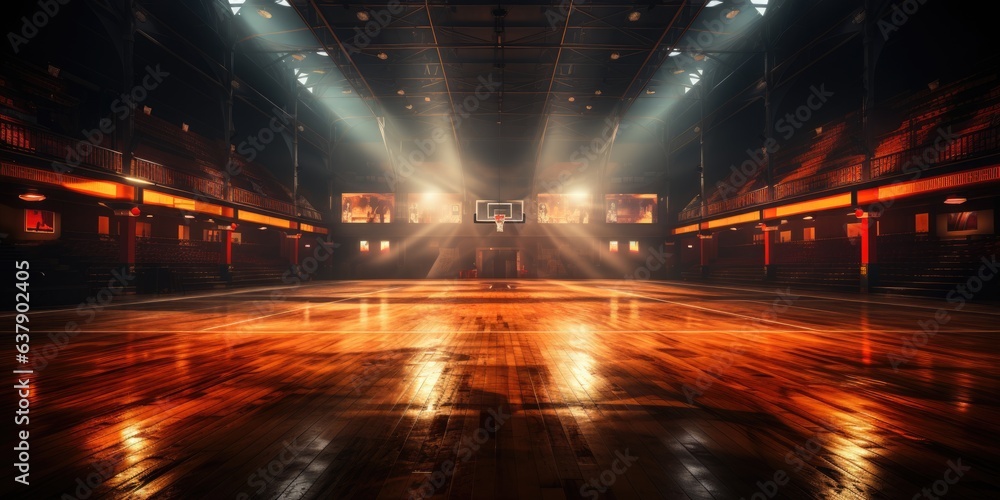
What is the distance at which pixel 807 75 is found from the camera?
19.3 metres

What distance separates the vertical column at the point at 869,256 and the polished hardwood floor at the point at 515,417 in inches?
401

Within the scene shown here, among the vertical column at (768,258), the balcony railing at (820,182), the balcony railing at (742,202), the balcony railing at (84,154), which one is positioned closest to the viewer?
the balcony railing at (84,154)

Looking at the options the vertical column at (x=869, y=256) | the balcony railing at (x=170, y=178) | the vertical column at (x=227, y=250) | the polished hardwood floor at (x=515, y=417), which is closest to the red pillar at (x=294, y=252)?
the vertical column at (x=227, y=250)

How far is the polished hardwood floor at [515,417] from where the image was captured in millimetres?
1870

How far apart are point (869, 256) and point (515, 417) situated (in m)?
16.6

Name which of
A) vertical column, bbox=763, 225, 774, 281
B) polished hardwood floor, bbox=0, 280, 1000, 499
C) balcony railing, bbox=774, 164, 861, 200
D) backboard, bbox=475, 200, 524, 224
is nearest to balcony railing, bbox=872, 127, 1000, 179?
balcony railing, bbox=774, 164, 861, 200

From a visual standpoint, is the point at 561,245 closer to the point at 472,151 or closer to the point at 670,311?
the point at 472,151

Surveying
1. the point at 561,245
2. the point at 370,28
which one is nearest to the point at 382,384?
the point at 370,28

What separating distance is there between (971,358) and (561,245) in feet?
79.9

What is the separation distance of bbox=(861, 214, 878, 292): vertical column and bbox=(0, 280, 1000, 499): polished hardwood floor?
10.2 meters

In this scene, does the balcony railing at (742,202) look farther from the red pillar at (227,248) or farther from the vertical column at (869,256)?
the red pillar at (227,248)

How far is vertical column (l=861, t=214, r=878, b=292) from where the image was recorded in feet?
45.4

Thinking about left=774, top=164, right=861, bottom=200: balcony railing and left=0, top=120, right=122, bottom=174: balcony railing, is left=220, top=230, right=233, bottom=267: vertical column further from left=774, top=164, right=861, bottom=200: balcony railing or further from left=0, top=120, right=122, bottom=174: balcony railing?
left=774, top=164, right=861, bottom=200: balcony railing

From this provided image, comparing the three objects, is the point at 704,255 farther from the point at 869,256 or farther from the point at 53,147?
the point at 53,147
